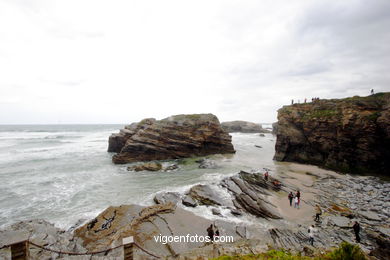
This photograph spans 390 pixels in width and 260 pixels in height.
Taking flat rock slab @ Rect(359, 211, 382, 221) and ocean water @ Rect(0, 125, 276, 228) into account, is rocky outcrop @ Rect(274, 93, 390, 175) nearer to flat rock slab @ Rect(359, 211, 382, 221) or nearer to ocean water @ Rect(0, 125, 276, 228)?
ocean water @ Rect(0, 125, 276, 228)

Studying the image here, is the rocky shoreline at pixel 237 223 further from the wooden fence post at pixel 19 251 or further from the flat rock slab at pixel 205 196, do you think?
the wooden fence post at pixel 19 251

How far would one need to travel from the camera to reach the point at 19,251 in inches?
268

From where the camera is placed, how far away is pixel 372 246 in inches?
491

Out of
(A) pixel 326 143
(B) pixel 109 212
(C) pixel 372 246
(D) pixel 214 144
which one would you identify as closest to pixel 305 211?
(C) pixel 372 246

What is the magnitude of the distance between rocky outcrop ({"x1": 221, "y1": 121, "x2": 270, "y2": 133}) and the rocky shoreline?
326 feet

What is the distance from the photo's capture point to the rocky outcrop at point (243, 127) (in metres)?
121

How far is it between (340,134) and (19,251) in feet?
130

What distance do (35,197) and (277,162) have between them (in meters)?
39.6

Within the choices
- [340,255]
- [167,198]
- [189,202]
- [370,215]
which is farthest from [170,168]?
[340,255]

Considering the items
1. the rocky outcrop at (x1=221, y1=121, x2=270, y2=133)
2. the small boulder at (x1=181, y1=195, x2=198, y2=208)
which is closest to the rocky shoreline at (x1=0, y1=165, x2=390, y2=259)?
the small boulder at (x1=181, y1=195, x2=198, y2=208)

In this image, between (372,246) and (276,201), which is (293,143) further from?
(372,246)

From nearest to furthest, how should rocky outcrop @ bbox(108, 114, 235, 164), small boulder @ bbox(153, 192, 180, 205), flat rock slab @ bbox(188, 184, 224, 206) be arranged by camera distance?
small boulder @ bbox(153, 192, 180, 205) < flat rock slab @ bbox(188, 184, 224, 206) < rocky outcrop @ bbox(108, 114, 235, 164)

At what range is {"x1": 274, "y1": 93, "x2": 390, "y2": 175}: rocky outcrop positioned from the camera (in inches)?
1078

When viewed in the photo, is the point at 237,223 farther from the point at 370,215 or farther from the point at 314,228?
the point at 370,215
